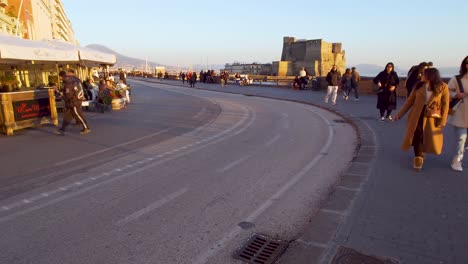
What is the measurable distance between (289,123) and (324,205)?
263 inches

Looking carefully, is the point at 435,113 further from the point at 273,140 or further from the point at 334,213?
the point at 273,140

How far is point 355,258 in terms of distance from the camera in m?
2.90

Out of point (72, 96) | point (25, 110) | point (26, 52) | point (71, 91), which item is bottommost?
point (25, 110)

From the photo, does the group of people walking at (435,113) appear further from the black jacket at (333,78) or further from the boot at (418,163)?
the black jacket at (333,78)

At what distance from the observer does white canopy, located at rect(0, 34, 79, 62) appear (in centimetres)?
827

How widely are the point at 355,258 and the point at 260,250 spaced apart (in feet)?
2.99

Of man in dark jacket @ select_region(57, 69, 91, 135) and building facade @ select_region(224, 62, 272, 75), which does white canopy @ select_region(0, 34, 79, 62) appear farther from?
building facade @ select_region(224, 62, 272, 75)

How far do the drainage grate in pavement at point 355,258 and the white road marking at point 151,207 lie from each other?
2330 millimetres

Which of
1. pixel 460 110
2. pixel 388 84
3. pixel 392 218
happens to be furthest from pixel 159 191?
pixel 388 84

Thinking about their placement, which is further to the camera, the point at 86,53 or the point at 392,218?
the point at 86,53

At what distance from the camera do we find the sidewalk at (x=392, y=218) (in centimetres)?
296

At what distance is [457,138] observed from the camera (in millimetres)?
5227

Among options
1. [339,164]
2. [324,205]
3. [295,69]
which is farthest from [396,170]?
[295,69]

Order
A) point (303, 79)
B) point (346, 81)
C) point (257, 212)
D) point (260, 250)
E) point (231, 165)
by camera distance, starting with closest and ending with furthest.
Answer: point (260, 250) < point (257, 212) < point (231, 165) < point (346, 81) < point (303, 79)
